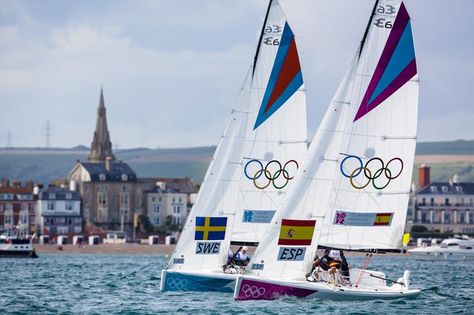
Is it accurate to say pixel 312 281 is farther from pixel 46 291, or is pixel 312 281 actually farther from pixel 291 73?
pixel 46 291

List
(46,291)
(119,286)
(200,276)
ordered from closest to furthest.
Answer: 1. (200,276)
2. (46,291)
3. (119,286)

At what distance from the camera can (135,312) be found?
4828 cm

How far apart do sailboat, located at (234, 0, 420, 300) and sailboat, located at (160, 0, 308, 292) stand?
5.88 m

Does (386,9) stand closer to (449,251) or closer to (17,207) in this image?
(449,251)

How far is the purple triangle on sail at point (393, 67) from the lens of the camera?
4862cm

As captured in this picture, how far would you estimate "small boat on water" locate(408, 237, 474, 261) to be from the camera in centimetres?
14150

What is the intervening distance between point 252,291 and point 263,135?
9.08m

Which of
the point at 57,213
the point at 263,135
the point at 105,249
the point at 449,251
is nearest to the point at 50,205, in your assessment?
the point at 57,213

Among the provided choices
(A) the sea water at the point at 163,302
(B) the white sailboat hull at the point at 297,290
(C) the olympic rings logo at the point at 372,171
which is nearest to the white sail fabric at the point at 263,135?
(A) the sea water at the point at 163,302

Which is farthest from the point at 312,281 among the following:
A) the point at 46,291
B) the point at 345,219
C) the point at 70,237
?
the point at 70,237

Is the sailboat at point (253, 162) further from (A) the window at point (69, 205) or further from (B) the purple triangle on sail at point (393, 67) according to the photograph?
(A) the window at point (69, 205)

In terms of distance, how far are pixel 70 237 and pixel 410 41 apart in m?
138

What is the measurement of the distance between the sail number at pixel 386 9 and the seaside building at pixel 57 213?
14748cm

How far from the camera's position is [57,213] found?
19512 cm
